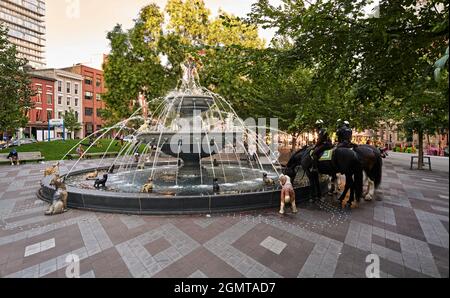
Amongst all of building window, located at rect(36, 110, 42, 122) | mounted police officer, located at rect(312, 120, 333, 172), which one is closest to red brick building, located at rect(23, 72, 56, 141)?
building window, located at rect(36, 110, 42, 122)

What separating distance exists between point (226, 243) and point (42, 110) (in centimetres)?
6359

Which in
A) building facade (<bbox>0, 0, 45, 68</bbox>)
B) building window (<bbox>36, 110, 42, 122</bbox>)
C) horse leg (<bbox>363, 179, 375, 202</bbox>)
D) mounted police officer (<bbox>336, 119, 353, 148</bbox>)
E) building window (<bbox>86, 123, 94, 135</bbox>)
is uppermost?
building facade (<bbox>0, 0, 45, 68</bbox>)

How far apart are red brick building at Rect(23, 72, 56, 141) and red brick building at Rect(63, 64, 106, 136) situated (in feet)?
28.8

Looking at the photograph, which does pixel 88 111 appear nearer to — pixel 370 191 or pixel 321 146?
pixel 321 146

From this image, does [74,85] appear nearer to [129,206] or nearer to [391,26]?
[129,206]

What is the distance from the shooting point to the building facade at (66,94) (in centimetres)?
5638

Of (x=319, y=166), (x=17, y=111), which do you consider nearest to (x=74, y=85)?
(x=17, y=111)

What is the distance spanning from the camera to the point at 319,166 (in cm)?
920

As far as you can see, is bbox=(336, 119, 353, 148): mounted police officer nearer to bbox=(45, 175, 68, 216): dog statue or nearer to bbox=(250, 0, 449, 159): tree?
bbox=(250, 0, 449, 159): tree

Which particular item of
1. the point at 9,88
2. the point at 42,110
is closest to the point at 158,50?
the point at 9,88

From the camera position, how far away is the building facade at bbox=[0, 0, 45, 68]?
98.1 meters

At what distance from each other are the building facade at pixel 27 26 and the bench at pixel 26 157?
97337 millimetres

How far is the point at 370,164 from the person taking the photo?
30.9 feet
